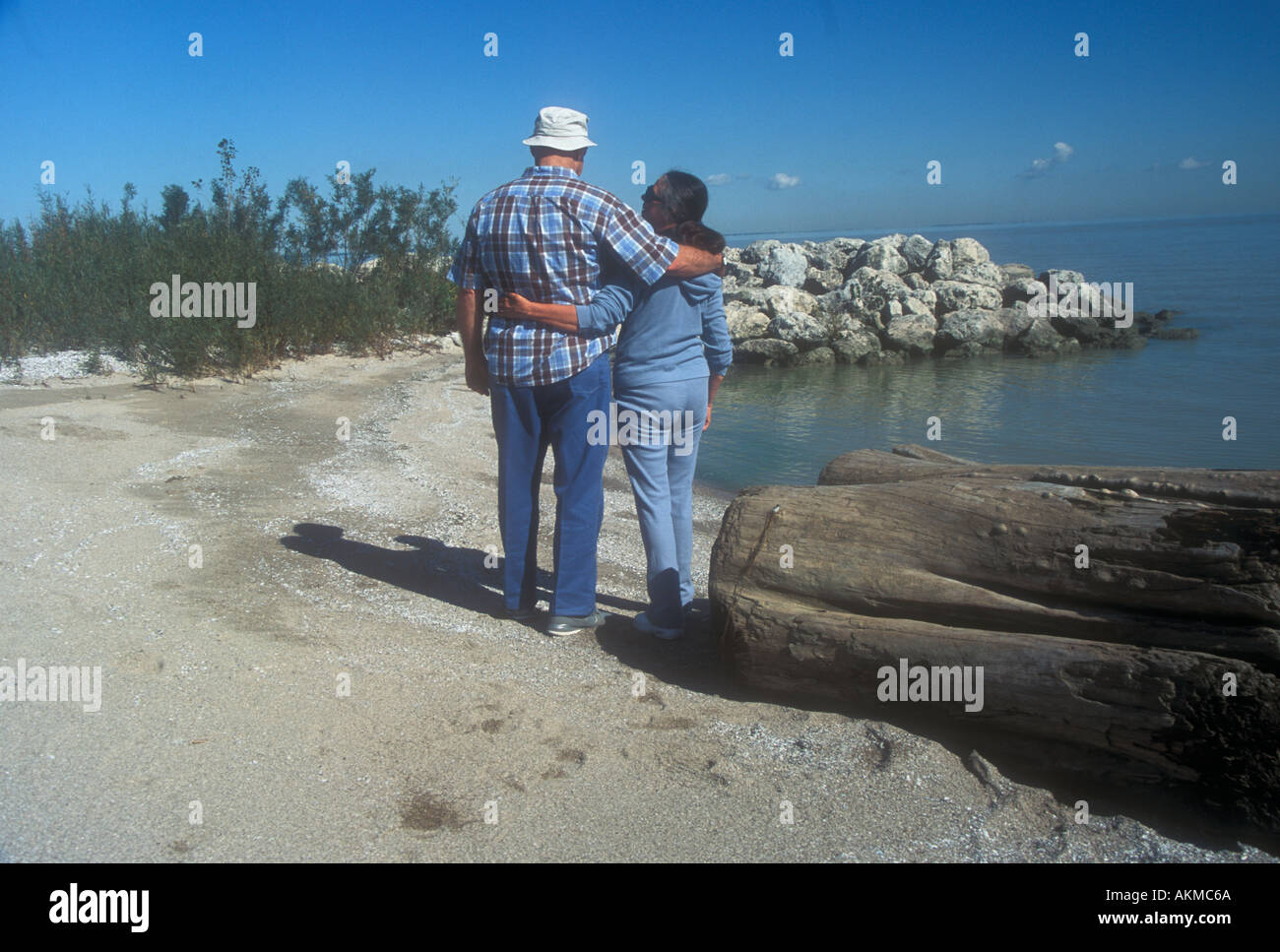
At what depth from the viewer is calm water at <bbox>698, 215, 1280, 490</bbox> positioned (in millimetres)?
12727

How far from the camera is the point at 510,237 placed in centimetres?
424

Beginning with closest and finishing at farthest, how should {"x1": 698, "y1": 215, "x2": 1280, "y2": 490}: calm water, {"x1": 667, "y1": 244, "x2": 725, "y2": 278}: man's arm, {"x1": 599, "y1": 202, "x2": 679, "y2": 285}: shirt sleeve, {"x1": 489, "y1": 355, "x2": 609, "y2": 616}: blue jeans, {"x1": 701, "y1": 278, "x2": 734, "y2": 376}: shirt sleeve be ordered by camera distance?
{"x1": 599, "y1": 202, "x2": 679, "y2": 285}: shirt sleeve, {"x1": 667, "y1": 244, "x2": 725, "y2": 278}: man's arm, {"x1": 489, "y1": 355, "x2": 609, "y2": 616}: blue jeans, {"x1": 701, "y1": 278, "x2": 734, "y2": 376}: shirt sleeve, {"x1": 698, "y1": 215, "x2": 1280, "y2": 490}: calm water

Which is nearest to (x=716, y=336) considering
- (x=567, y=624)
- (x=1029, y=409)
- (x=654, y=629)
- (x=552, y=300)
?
(x=552, y=300)

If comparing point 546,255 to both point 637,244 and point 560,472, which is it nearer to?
point 637,244

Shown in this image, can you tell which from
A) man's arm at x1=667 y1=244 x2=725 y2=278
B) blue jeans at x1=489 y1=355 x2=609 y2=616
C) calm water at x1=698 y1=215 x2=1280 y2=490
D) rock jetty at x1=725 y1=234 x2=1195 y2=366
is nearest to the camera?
man's arm at x1=667 y1=244 x2=725 y2=278

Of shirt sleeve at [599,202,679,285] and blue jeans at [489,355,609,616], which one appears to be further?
blue jeans at [489,355,609,616]

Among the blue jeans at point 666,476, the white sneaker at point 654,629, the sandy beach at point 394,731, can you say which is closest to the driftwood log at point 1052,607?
the sandy beach at point 394,731

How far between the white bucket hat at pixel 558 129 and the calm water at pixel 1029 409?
678 cm

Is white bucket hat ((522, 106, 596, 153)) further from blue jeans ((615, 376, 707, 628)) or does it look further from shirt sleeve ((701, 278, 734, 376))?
blue jeans ((615, 376, 707, 628))

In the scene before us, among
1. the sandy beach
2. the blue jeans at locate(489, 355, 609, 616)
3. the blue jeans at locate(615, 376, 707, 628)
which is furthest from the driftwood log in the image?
the blue jeans at locate(489, 355, 609, 616)

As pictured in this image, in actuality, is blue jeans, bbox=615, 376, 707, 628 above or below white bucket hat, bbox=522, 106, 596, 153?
below

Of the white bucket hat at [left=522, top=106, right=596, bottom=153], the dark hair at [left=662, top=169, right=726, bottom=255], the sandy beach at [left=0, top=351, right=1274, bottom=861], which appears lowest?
the sandy beach at [left=0, top=351, right=1274, bottom=861]

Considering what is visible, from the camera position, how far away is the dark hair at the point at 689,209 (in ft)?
14.4
